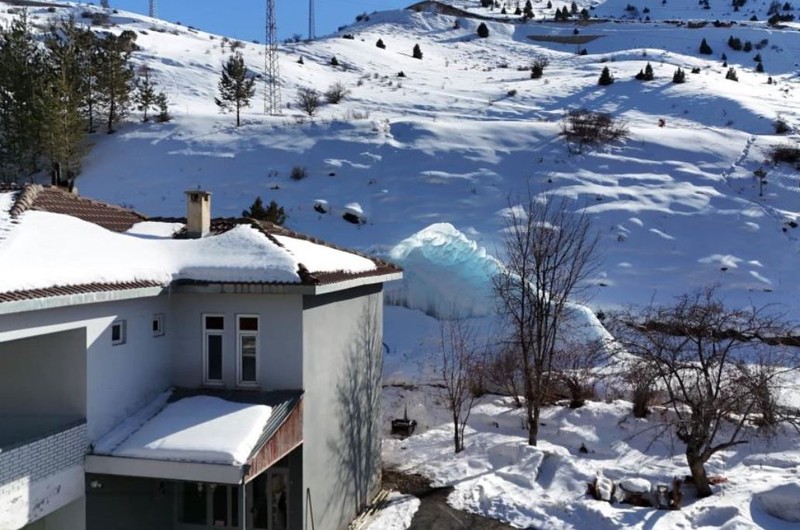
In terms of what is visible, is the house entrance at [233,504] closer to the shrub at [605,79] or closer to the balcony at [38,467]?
the balcony at [38,467]

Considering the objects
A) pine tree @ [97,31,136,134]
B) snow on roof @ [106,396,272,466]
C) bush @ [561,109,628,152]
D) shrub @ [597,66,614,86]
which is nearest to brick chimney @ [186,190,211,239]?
snow on roof @ [106,396,272,466]

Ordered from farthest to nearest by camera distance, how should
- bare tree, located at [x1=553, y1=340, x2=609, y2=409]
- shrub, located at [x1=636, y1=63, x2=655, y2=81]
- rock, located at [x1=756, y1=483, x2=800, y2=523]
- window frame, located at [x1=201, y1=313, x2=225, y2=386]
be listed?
shrub, located at [x1=636, y1=63, x2=655, y2=81], bare tree, located at [x1=553, y1=340, x2=609, y2=409], rock, located at [x1=756, y1=483, x2=800, y2=523], window frame, located at [x1=201, y1=313, x2=225, y2=386]

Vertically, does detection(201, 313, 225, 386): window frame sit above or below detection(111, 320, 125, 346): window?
below

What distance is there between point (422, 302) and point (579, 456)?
8.59 m

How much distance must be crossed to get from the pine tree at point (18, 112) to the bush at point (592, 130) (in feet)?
89.5

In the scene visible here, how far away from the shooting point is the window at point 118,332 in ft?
27.8

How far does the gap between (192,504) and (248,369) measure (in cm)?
287

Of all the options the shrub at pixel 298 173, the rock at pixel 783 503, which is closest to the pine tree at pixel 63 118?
the shrub at pixel 298 173

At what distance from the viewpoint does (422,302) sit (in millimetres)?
22016

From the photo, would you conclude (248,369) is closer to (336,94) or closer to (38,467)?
(38,467)

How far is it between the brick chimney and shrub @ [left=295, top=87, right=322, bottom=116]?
28.8 m

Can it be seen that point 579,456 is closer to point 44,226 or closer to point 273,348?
point 273,348

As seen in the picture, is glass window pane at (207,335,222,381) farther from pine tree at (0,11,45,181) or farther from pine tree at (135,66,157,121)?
pine tree at (135,66,157,121)

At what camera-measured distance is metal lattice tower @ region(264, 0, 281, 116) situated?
41.3 meters
